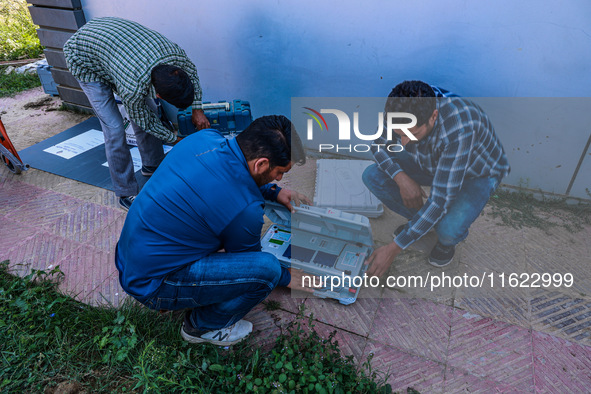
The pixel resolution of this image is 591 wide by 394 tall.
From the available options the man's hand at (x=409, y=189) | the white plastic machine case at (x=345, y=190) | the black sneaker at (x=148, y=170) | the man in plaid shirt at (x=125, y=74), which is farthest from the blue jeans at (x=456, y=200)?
the black sneaker at (x=148, y=170)

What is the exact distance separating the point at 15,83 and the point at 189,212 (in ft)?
18.6

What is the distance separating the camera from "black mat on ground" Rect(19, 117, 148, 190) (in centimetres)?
397

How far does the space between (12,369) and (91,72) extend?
2255 millimetres

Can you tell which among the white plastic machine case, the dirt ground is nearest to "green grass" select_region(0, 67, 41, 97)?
the dirt ground

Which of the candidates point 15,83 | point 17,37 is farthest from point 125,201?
point 17,37

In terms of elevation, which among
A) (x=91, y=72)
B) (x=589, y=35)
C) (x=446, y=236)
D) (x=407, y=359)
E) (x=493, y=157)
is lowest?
(x=407, y=359)

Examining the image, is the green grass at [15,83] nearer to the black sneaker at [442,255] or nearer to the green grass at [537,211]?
the black sneaker at [442,255]

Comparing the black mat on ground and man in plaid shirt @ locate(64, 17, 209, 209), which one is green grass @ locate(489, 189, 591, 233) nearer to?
man in plaid shirt @ locate(64, 17, 209, 209)

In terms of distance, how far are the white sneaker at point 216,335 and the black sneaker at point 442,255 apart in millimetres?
1546

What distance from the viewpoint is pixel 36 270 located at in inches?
113

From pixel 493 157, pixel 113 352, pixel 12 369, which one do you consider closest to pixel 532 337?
pixel 493 157

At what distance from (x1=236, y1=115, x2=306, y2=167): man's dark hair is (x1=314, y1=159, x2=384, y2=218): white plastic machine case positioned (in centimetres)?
146

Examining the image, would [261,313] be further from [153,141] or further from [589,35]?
[589,35]

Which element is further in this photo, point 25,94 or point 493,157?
point 25,94
